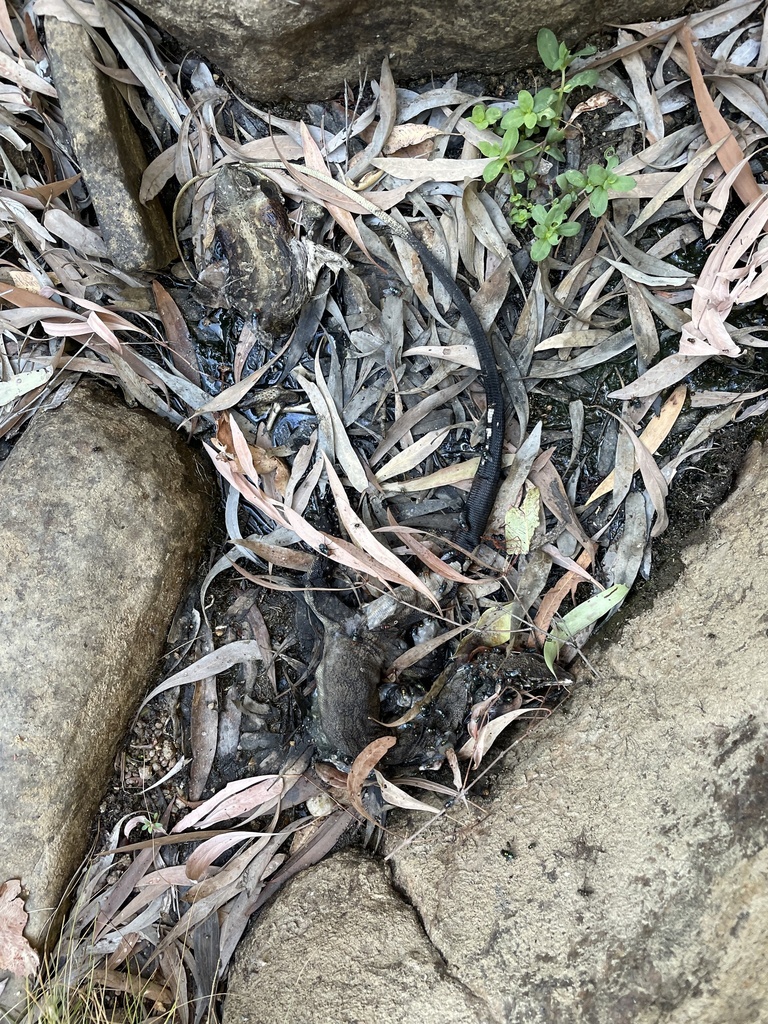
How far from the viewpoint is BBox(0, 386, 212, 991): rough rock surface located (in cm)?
230

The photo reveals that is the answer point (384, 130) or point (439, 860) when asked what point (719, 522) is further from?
point (384, 130)

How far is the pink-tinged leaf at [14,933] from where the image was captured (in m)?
2.28

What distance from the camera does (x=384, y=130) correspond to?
7.82ft

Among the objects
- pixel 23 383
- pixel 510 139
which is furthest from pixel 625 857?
pixel 23 383

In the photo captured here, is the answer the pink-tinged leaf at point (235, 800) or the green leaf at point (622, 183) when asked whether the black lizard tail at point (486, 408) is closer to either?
the green leaf at point (622, 183)

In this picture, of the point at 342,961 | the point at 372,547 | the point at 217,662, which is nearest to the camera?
the point at 342,961

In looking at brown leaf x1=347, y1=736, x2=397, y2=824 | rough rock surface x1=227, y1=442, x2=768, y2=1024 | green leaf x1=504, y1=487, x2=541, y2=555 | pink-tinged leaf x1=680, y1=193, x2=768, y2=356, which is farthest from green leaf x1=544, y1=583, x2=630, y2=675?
pink-tinged leaf x1=680, y1=193, x2=768, y2=356

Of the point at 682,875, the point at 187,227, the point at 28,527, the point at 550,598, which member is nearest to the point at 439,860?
the point at 682,875

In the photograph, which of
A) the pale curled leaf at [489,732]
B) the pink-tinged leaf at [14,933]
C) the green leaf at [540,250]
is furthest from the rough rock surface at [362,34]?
the pink-tinged leaf at [14,933]

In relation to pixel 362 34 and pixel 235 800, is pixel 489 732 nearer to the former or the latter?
pixel 235 800

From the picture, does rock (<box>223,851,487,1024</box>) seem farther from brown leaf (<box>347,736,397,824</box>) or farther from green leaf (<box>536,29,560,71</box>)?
green leaf (<box>536,29,560,71</box>)

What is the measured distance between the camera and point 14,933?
2279 mm

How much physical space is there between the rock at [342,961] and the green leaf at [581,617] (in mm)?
897

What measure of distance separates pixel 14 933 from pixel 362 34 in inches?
118
